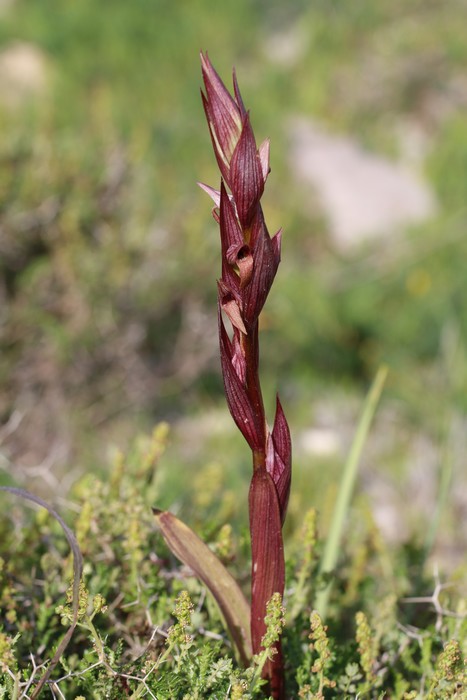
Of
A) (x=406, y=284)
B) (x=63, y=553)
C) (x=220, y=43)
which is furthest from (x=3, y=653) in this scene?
(x=220, y=43)

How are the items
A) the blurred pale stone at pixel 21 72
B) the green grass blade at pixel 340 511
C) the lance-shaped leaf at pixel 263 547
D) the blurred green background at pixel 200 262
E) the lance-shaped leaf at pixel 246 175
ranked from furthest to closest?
1. the blurred pale stone at pixel 21 72
2. the blurred green background at pixel 200 262
3. the green grass blade at pixel 340 511
4. the lance-shaped leaf at pixel 263 547
5. the lance-shaped leaf at pixel 246 175

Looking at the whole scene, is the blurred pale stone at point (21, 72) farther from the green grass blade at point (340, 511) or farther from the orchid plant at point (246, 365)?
the orchid plant at point (246, 365)

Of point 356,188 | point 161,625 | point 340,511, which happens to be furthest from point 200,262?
point 356,188

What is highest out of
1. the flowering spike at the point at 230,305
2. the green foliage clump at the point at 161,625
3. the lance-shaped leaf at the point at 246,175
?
the lance-shaped leaf at the point at 246,175

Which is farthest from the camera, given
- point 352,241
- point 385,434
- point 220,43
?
point 220,43

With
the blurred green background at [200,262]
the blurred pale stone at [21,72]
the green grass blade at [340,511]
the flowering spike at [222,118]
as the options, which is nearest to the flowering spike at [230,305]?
the flowering spike at [222,118]

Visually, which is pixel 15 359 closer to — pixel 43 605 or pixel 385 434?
pixel 385 434

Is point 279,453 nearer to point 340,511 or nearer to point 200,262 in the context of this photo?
point 340,511
